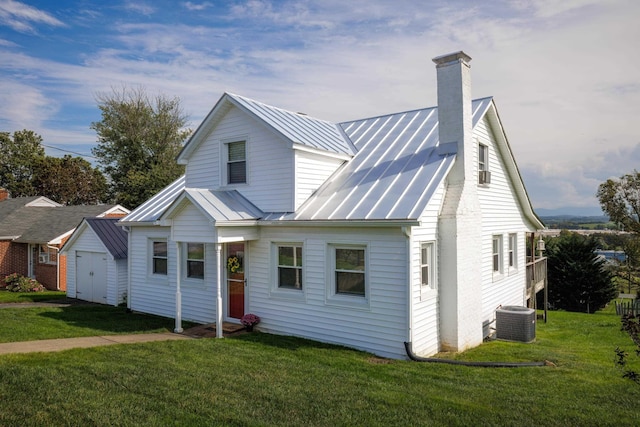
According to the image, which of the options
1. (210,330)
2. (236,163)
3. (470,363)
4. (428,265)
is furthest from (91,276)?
(470,363)

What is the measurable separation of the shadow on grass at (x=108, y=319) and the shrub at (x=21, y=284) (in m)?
8.81

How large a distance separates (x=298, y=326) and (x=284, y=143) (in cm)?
478

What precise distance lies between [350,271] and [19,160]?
53.5m

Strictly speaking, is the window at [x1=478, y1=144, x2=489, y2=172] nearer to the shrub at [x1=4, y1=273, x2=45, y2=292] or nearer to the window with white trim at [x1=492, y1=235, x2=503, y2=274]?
the window with white trim at [x1=492, y1=235, x2=503, y2=274]

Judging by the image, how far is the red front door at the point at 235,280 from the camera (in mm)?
13109

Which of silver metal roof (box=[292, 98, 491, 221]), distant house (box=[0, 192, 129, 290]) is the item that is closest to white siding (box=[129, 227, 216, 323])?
silver metal roof (box=[292, 98, 491, 221])

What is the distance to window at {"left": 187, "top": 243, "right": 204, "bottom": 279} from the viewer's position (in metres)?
14.3

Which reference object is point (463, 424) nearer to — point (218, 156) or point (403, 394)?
point (403, 394)

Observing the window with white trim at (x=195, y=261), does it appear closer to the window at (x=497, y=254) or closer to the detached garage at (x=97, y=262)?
the detached garage at (x=97, y=262)

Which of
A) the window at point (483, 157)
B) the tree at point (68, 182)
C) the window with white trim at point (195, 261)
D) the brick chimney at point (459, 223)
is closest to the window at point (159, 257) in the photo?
the window with white trim at point (195, 261)

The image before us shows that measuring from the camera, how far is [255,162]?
1326 centimetres

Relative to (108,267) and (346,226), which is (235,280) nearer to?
(346,226)

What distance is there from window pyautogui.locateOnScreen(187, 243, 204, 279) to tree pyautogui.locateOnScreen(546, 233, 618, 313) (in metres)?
23.7

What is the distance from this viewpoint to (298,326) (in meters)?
11.8
